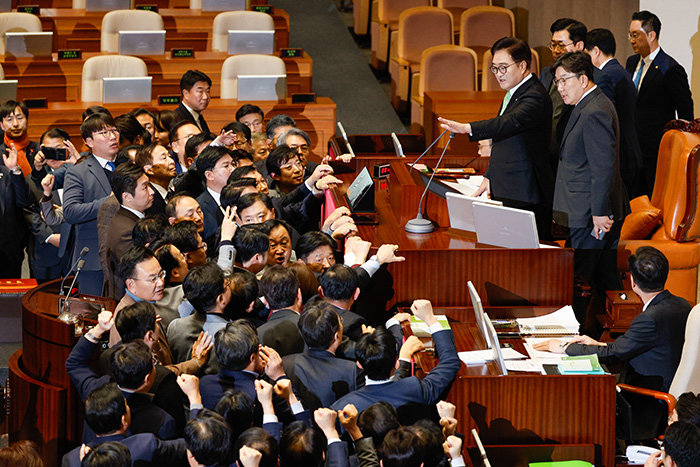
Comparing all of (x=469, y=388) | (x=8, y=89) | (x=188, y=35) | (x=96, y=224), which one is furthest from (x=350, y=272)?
(x=188, y=35)

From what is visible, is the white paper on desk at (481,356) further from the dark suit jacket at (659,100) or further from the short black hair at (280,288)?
the dark suit jacket at (659,100)

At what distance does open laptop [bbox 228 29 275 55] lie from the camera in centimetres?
823

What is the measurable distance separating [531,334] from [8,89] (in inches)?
193

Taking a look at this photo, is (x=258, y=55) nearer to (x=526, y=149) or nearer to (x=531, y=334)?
(x=526, y=149)

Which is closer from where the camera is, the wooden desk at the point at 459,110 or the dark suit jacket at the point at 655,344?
the dark suit jacket at the point at 655,344

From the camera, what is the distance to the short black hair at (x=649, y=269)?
3.79m

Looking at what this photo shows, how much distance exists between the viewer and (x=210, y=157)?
491 cm

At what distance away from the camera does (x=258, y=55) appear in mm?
7922

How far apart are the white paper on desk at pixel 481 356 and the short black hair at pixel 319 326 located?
0.52 meters

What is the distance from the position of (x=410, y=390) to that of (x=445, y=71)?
5444 millimetres

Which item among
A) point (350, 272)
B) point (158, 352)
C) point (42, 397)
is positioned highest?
point (350, 272)

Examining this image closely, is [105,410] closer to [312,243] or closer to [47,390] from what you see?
[47,390]

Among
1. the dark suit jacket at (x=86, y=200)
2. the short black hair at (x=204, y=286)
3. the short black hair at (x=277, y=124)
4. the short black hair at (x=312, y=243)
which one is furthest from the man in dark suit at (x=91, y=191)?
the short black hair at (x=204, y=286)

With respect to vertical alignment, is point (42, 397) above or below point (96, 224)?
below
